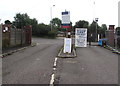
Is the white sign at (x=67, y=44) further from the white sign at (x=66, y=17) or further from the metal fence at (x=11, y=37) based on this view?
the metal fence at (x=11, y=37)

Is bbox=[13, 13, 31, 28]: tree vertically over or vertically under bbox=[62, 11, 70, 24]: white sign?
over

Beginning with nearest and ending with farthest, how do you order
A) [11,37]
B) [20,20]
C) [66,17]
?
1. [66,17]
2. [11,37]
3. [20,20]

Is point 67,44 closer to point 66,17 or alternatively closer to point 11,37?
point 66,17

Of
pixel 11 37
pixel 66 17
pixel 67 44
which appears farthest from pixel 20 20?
pixel 67 44

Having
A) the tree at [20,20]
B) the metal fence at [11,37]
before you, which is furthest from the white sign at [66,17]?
the tree at [20,20]

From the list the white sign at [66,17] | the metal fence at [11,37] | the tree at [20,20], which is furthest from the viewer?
the tree at [20,20]

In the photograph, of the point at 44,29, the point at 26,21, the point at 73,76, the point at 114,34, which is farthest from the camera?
the point at 26,21

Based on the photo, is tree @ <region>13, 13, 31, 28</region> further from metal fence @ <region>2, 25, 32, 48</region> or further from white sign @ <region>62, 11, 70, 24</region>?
white sign @ <region>62, 11, 70, 24</region>

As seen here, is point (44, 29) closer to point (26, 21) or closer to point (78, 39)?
point (26, 21)

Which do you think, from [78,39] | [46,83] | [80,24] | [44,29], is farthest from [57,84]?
[80,24]

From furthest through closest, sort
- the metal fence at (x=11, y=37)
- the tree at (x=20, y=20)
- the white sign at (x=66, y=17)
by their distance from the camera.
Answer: the tree at (x=20, y=20), the metal fence at (x=11, y=37), the white sign at (x=66, y=17)

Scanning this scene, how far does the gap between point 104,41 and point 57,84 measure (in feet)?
75.9

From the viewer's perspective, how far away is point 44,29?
6469cm

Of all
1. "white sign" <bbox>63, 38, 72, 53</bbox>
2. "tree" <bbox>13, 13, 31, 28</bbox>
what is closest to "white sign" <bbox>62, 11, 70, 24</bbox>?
"white sign" <bbox>63, 38, 72, 53</bbox>
